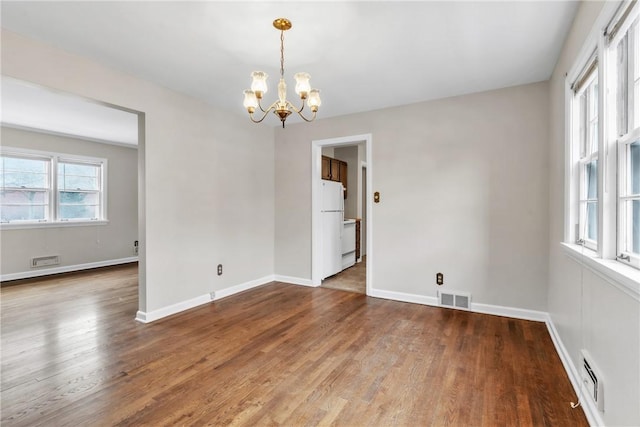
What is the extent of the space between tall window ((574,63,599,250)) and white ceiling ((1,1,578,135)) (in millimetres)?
488

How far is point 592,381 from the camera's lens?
1676 millimetres

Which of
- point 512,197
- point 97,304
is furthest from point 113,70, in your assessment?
point 512,197

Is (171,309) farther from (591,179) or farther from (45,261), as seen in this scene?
(591,179)

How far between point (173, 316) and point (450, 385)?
2798 mm

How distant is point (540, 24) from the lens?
217 cm

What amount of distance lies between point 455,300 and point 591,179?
199 cm

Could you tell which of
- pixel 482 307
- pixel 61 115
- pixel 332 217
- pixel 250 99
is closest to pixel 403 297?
pixel 482 307

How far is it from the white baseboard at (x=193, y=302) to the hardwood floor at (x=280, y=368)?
106 millimetres

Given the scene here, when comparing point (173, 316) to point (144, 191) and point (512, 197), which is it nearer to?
point (144, 191)

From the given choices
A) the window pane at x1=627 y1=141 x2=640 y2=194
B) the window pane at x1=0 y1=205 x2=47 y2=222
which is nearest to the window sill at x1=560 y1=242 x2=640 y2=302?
the window pane at x1=627 y1=141 x2=640 y2=194

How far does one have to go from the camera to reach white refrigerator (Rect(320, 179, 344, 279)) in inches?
190

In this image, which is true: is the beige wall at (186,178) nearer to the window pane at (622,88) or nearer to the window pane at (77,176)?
the window pane at (622,88)

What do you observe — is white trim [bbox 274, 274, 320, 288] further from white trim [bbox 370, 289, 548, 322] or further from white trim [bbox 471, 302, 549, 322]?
white trim [bbox 471, 302, 549, 322]

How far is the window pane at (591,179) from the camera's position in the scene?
6.39 ft
